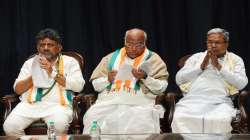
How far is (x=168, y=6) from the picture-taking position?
634cm

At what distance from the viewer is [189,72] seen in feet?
18.2

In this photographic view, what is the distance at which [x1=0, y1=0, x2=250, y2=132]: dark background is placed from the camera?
621 centimetres

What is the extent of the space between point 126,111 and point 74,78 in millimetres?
650

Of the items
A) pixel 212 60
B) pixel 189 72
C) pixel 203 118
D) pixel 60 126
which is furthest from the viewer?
pixel 189 72

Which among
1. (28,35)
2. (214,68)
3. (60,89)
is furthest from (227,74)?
(28,35)

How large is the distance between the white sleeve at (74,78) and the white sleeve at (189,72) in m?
0.93

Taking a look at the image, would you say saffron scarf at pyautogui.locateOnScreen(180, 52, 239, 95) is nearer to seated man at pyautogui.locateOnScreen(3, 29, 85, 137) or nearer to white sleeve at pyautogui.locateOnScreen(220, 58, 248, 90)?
white sleeve at pyautogui.locateOnScreen(220, 58, 248, 90)

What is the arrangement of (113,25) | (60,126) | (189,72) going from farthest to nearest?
1. (113,25)
2. (189,72)
3. (60,126)

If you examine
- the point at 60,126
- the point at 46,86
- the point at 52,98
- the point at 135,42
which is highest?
the point at 135,42

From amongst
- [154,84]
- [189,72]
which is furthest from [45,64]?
[189,72]

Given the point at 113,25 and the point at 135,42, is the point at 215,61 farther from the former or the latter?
the point at 113,25

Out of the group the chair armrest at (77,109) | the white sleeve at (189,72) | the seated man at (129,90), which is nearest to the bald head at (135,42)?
the seated man at (129,90)

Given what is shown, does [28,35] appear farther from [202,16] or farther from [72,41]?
[202,16]

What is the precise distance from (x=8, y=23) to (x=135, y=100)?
1910 mm
